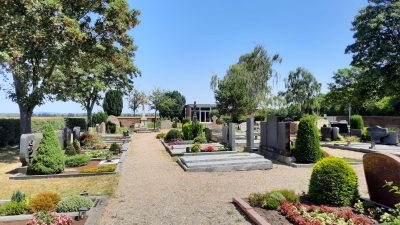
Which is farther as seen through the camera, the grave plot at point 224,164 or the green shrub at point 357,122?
the green shrub at point 357,122

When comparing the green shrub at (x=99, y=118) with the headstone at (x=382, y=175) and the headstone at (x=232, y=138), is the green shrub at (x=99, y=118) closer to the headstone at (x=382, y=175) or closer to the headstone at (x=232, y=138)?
the headstone at (x=232, y=138)

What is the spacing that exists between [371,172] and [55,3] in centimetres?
1380

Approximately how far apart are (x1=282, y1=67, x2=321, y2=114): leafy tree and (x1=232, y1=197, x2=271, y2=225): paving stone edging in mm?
55969

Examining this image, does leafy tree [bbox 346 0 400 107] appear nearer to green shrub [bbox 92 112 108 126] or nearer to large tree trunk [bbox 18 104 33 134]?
large tree trunk [bbox 18 104 33 134]

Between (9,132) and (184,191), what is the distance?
18827mm

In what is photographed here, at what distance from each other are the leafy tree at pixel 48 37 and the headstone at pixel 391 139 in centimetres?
1830

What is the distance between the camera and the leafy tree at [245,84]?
44.6 m

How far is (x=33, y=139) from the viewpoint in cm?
1302

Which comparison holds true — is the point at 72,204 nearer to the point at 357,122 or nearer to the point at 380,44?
the point at 380,44

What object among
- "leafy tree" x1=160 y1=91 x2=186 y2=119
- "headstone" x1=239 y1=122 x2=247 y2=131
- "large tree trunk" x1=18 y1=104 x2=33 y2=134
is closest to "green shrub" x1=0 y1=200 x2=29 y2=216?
"large tree trunk" x1=18 y1=104 x2=33 y2=134

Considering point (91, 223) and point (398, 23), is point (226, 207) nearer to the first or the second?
point (91, 223)

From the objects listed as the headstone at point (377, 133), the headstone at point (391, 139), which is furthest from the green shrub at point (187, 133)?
the headstone at point (391, 139)

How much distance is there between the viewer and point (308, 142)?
568 inches

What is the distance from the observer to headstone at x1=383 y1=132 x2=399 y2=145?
23.3m
